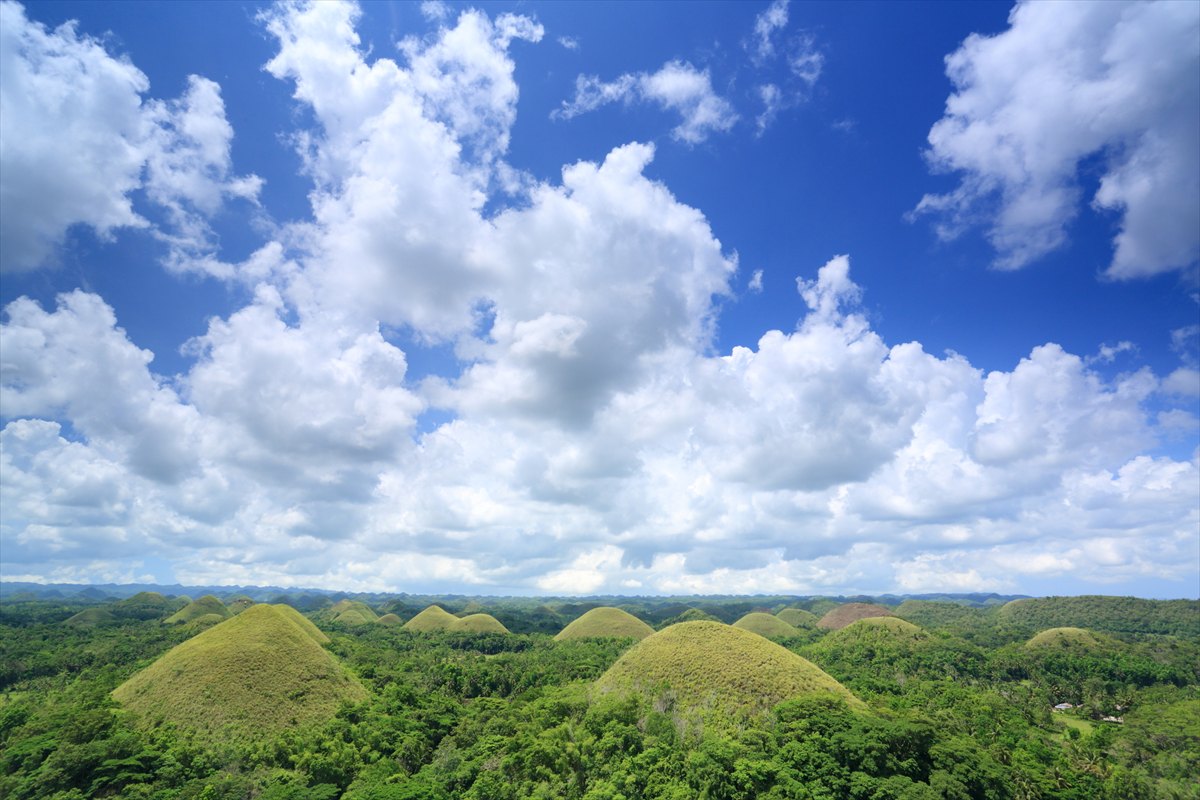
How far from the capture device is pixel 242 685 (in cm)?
4803

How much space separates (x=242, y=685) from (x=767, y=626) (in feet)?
363

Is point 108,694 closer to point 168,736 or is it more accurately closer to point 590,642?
point 168,736

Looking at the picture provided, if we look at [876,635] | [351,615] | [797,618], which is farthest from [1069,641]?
[351,615]

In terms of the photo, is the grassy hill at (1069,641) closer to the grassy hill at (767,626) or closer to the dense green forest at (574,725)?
the dense green forest at (574,725)

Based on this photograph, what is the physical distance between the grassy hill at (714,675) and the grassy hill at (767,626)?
76.8 meters

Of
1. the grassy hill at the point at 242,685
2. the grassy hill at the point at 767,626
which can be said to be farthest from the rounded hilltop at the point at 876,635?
the grassy hill at the point at 242,685

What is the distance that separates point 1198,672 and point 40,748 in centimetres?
12520

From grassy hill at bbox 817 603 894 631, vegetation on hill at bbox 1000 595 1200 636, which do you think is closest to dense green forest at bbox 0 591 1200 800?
grassy hill at bbox 817 603 894 631

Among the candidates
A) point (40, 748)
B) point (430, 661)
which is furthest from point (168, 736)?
point (430, 661)

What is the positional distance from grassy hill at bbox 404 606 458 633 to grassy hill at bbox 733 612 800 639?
2460 inches

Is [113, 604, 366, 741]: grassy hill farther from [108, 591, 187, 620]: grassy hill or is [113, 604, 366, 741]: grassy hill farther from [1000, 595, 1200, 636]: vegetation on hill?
[1000, 595, 1200, 636]: vegetation on hill

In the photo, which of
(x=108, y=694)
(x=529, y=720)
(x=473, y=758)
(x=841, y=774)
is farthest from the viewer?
(x=108, y=694)

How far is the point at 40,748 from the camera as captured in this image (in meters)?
35.2

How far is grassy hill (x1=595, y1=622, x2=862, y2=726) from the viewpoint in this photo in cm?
4516
